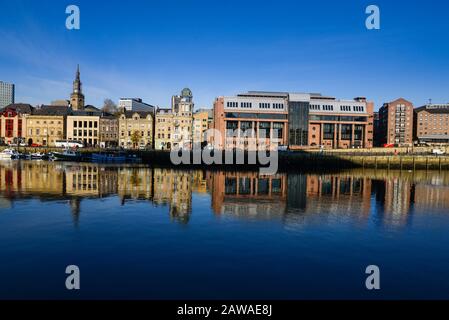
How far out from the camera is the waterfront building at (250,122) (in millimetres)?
126769

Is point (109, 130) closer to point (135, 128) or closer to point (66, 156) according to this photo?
point (135, 128)

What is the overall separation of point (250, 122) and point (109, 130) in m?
53.8

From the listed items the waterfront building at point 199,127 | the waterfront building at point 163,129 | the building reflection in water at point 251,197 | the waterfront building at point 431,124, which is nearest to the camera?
the building reflection in water at point 251,197

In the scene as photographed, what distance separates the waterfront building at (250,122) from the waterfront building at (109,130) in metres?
Result: 38.9

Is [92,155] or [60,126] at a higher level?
[60,126]

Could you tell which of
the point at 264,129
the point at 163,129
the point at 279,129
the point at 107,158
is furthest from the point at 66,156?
the point at 279,129

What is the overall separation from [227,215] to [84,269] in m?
14.4

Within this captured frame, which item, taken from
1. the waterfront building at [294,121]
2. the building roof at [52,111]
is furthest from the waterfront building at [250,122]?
the building roof at [52,111]

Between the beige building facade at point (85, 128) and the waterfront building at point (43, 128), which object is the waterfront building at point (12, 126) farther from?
the beige building facade at point (85, 128)

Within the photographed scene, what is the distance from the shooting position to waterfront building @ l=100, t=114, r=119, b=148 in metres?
139

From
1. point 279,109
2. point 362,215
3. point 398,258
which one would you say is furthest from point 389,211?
point 279,109

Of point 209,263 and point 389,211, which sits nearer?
point 209,263

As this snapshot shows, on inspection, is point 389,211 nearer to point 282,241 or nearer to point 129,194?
point 282,241

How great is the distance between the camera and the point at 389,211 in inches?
1268
